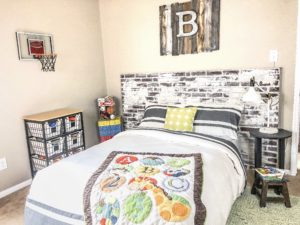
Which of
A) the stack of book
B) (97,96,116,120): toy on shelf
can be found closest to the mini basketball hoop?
(97,96,116,120): toy on shelf

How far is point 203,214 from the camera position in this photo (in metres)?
1.46

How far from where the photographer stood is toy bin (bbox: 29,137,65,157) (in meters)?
2.76

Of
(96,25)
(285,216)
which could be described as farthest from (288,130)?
(96,25)

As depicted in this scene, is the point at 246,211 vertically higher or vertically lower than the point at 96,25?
lower

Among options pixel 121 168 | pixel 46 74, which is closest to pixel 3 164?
pixel 46 74

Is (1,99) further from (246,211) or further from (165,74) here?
(246,211)

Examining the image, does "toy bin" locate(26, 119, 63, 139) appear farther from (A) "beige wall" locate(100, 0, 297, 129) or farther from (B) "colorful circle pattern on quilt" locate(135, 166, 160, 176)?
(B) "colorful circle pattern on quilt" locate(135, 166, 160, 176)

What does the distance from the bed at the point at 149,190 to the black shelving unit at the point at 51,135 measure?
777 millimetres

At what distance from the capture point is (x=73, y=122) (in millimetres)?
3039

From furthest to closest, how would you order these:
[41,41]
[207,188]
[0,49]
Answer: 1. [41,41]
2. [0,49]
3. [207,188]

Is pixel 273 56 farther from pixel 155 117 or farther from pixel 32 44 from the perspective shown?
pixel 32 44

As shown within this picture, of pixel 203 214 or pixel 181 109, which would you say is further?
pixel 181 109

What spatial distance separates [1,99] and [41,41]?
0.81 m

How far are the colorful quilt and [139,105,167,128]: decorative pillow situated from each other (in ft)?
3.55
